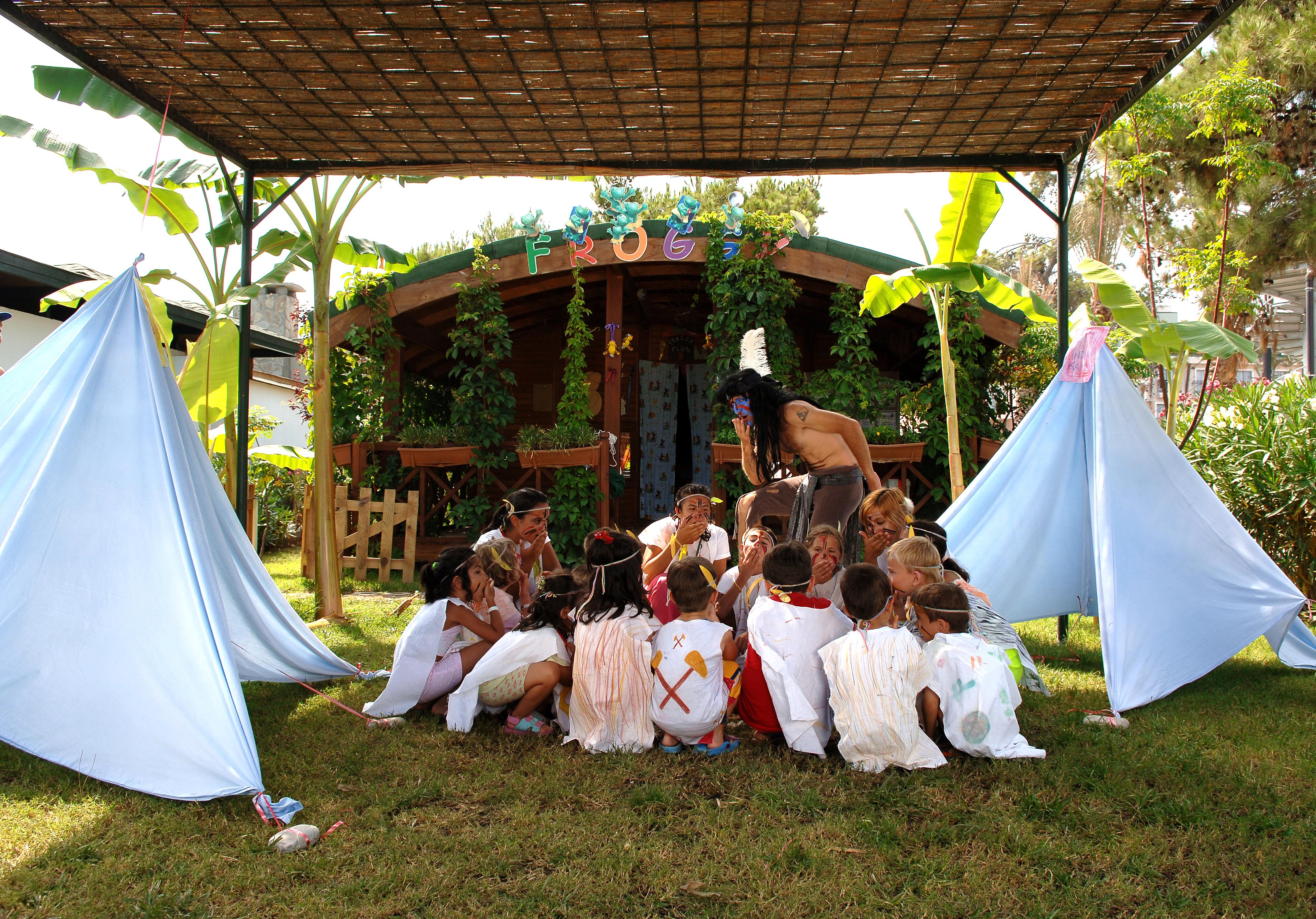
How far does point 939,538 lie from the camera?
4453 millimetres

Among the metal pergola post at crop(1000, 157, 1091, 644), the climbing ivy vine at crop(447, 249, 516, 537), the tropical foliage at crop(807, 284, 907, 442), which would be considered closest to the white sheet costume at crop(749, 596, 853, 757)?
the metal pergola post at crop(1000, 157, 1091, 644)

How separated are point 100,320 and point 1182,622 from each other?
524 centimetres

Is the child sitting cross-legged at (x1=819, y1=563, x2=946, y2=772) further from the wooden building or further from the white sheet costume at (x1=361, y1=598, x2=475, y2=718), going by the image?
the wooden building

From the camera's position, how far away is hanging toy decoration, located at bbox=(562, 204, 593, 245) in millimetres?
8750

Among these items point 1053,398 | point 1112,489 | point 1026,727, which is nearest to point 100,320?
point 1026,727

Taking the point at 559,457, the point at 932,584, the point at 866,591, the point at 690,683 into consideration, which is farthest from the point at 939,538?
the point at 559,457

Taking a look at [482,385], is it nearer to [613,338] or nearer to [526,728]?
[613,338]

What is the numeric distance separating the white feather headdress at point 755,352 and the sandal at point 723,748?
3.96 metres

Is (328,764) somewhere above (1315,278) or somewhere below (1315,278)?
below

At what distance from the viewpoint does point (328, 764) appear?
3.35 meters

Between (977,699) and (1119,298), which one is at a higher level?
(1119,298)

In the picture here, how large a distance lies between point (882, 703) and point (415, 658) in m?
2.09

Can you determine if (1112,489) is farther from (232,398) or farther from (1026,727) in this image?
(232,398)

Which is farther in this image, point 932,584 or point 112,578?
point 932,584
